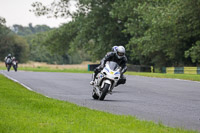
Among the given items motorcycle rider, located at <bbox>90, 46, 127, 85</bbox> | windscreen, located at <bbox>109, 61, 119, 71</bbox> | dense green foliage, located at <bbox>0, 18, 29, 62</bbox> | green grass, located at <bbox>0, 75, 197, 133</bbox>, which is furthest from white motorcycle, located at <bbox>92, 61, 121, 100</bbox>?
dense green foliage, located at <bbox>0, 18, 29, 62</bbox>

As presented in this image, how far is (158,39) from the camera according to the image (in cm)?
4994

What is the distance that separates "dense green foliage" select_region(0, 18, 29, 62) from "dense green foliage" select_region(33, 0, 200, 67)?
168ft

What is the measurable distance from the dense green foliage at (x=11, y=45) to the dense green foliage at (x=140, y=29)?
168 feet

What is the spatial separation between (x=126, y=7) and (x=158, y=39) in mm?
6529

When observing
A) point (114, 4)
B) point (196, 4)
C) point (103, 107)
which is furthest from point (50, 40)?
point (103, 107)

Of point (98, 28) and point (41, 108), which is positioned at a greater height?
point (98, 28)

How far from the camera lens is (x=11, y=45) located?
381 ft

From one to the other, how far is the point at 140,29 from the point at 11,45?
221 feet

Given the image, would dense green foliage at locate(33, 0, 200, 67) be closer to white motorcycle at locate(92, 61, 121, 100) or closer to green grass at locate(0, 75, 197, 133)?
white motorcycle at locate(92, 61, 121, 100)

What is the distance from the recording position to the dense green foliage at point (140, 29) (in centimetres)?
4641

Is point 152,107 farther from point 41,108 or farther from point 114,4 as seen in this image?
point 114,4

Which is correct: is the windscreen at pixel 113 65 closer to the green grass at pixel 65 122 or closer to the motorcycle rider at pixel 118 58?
the motorcycle rider at pixel 118 58

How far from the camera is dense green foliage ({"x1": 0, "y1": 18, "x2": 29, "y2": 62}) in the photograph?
113 metres

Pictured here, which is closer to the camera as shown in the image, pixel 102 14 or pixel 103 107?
pixel 103 107
